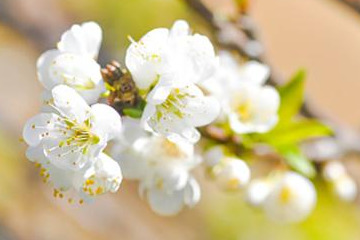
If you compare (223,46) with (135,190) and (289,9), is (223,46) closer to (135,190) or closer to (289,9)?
(135,190)

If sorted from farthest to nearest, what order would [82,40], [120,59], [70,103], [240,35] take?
[120,59] < [240,35] < [82,40] < [70,103]

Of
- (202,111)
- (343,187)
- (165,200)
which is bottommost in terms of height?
(343,187)

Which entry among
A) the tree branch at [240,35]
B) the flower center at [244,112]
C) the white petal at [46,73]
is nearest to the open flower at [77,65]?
the white petal at [46,73]

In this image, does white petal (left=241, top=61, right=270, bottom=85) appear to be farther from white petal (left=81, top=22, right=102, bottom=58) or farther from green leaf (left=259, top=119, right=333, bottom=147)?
white petal (left=81, top=22, right=102, bottom=58)

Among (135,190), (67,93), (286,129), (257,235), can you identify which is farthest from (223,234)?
(67,93)

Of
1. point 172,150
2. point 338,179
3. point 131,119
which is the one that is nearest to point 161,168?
point 172,150

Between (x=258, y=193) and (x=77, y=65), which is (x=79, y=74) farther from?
(x=258, y=193)

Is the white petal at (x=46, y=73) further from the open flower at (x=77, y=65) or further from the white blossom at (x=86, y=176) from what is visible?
the white blossom at (x=86, y=176)

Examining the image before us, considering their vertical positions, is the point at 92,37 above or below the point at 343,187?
above
